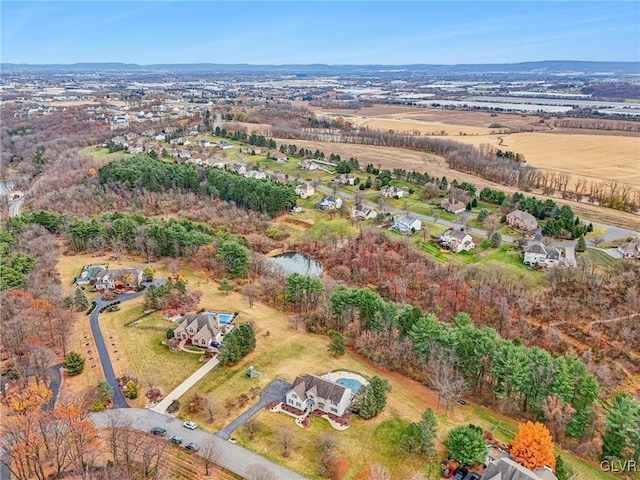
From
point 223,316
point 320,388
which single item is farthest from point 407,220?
point 320,388

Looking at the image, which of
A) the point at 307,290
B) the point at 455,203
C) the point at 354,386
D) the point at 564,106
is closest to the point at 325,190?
the point at 455,203

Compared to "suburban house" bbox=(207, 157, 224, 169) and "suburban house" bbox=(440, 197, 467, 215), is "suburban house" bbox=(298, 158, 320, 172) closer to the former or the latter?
"suburban house" bbox=(207, 157, 224, 169)

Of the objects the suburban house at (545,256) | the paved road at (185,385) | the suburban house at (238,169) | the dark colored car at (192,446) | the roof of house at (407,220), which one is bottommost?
the paved road at (185,385)

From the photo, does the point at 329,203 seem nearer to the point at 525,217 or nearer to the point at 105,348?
the point at 525,217

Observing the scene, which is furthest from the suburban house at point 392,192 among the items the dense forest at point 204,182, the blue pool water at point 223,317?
the blue pool water at point 223,317

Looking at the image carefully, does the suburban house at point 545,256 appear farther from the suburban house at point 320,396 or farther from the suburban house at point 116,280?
the suburban house at point 116,280

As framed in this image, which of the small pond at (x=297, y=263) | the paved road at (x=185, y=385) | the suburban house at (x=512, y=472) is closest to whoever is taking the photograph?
the suburban house at (x=512, y=472)
